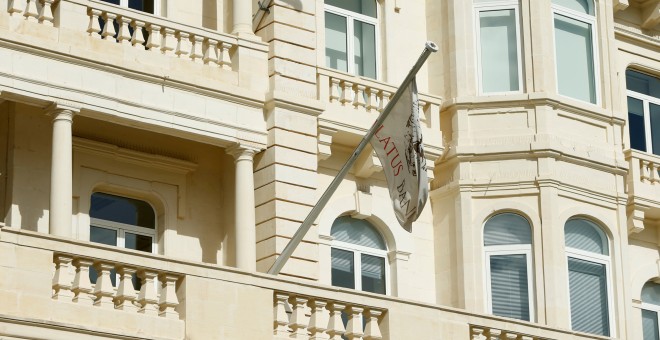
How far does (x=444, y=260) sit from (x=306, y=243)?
3301 millimetres

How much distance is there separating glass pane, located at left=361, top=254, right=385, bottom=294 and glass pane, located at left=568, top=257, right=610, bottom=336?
2798 mm

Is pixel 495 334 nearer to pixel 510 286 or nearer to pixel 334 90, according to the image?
pixel 510 286

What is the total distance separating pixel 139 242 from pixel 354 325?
5475 millimetres

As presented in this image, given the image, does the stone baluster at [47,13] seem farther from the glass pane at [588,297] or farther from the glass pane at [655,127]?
the glass pane at [655,127]

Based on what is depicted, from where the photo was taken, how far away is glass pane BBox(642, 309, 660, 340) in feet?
103

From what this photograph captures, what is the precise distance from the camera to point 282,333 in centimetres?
2184

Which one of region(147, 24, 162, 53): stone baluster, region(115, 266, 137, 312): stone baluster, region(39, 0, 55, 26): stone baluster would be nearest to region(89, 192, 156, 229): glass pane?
region(147, 24, 162, 53): stone baluster

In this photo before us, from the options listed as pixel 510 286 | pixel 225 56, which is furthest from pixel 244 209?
pixel 510 286

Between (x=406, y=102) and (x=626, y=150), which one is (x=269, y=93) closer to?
(x=406, y=102)

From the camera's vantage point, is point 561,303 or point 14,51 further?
point 561,303

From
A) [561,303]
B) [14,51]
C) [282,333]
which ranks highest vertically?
[14,51]

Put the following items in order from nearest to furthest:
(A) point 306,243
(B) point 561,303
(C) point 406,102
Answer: (C) point 406,102
(A) point 306,243
(B) point 561,303

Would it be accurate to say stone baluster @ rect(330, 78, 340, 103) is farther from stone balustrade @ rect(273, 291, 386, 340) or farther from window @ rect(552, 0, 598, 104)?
stone balustrade @ rect(273, 291, 386, 340)

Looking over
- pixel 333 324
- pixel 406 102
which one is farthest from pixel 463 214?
pixel 333 324
